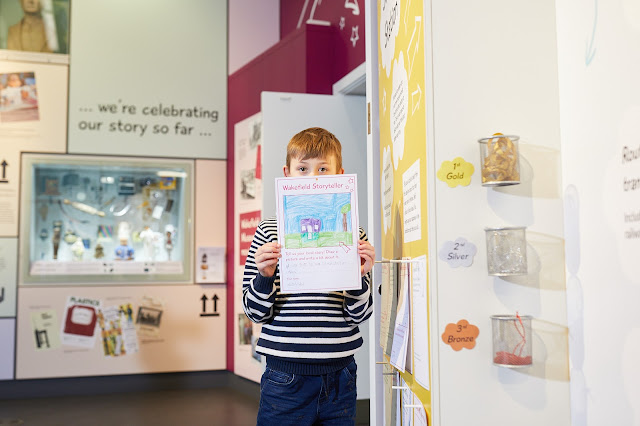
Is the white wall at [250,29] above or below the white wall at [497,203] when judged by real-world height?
above

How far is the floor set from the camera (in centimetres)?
459

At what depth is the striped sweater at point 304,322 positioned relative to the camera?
183cm

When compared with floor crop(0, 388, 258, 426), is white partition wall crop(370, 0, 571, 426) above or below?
above

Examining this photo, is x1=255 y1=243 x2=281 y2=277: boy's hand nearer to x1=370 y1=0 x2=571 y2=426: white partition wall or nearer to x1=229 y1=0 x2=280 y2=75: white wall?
x1=370 y1=0 x2=571 y2=426: white partition wall

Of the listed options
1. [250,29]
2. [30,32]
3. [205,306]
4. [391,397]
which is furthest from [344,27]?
[391,397]

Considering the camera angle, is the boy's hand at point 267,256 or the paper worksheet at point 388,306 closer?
the boy's hand at point 267,256

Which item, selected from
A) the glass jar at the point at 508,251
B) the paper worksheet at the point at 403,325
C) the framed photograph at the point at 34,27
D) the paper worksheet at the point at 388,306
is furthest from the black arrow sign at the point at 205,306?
the glass jar at the point at 508,251

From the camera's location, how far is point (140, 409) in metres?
4.97

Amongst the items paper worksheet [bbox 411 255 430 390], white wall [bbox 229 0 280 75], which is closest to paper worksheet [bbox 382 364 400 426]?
paper worksheet [bbox 411 255 430 390]

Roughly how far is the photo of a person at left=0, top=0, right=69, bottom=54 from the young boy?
15.2 ft

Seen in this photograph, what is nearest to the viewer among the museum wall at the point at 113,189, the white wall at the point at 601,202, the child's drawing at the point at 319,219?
the white wall at the point at 601,202

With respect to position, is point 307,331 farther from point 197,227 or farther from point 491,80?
point 197,227

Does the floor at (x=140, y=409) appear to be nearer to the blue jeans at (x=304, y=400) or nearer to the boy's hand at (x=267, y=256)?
the blue jeans at (x=304, y=400)

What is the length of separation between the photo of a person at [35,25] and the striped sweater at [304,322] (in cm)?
466
